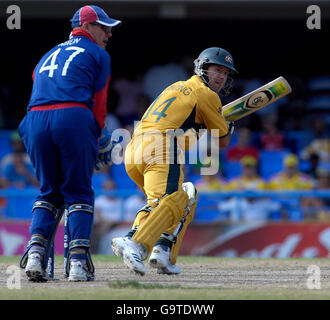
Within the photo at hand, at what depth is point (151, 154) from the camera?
258 inches

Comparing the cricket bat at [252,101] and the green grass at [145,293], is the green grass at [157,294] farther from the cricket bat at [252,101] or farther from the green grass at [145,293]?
Result: the cricket bat at [252,101]

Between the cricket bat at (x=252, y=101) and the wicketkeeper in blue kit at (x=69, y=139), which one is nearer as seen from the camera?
the wicketkeeper in blue kit at (x=69, y=139)

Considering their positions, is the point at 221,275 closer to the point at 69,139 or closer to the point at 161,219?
the point at 161,219

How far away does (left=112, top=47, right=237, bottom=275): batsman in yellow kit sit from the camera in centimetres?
631

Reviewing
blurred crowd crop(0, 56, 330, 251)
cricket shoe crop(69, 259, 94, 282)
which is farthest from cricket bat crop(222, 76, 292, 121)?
blurred crowd crop(0, 56, 330, 251)

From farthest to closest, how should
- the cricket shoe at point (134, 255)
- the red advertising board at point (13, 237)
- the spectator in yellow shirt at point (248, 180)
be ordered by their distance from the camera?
the spectator in yellow shirt at point (248, 180) < the red advertising board at point (13, 237) < the cricket shoe at point (134, 255)

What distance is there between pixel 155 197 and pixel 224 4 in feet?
27.7

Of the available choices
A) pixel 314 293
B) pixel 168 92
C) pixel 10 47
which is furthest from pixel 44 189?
pixel 10 47

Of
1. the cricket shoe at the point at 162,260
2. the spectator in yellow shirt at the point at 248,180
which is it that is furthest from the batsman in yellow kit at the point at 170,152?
the spectator in yellow shirt at the point at 248,180

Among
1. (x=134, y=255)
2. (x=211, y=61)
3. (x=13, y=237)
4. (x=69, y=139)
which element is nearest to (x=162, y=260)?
(x=134, y=255)

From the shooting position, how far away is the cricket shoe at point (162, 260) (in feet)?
21.6

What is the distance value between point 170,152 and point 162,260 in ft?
2.99

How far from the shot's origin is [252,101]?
7535 millimetres

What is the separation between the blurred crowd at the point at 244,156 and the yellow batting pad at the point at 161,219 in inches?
224
